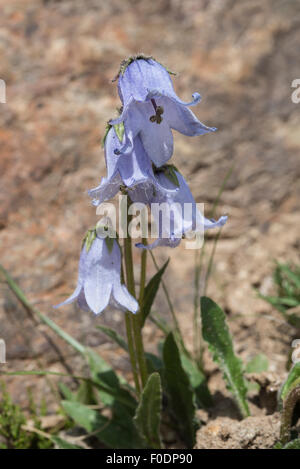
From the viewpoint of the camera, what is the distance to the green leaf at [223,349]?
2.54 meters

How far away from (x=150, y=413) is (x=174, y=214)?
0.91 m

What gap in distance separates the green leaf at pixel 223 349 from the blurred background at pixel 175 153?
0.53 meters

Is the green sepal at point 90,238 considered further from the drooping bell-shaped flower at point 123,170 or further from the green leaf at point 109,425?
the green leaf at point 109,425

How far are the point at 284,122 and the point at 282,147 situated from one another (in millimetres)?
206

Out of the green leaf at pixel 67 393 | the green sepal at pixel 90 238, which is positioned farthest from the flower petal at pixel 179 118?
the green leaf at pixel 67 393

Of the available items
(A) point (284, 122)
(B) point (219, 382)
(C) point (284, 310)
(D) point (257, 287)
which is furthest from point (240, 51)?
(B) point (219, 382)

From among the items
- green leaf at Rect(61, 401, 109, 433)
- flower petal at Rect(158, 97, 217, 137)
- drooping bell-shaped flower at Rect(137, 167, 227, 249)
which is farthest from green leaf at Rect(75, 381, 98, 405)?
flower petal at Rect(158, 97, 217, 137)

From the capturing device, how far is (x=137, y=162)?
2.11 m

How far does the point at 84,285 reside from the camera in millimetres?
2279

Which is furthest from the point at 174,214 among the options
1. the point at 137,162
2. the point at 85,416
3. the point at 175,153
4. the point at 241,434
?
the point at 175,153

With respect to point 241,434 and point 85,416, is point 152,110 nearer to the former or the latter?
point 241,434

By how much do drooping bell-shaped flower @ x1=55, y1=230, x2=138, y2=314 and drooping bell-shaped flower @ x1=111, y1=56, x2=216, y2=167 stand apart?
43 cm

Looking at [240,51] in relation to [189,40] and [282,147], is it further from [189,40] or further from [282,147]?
[282,147]
